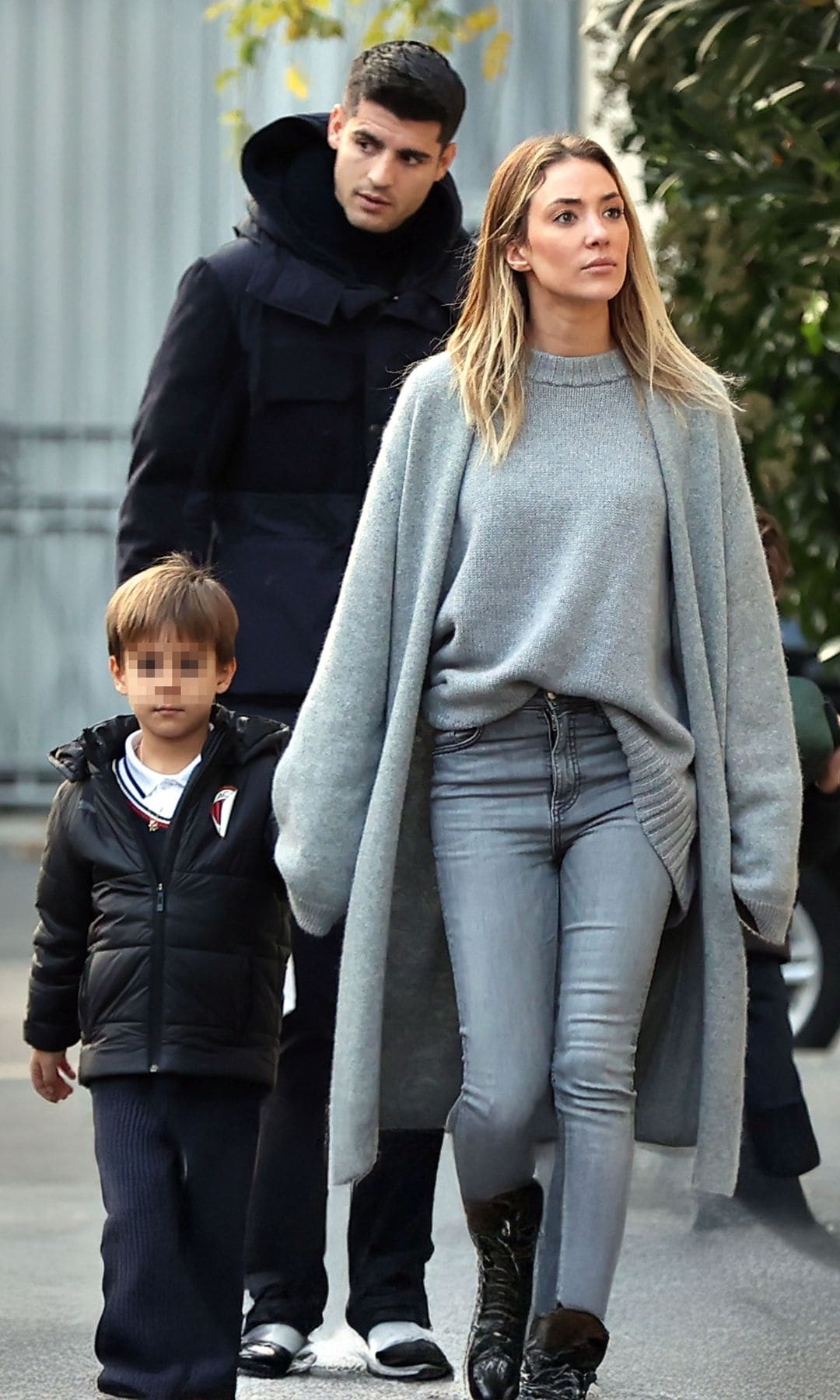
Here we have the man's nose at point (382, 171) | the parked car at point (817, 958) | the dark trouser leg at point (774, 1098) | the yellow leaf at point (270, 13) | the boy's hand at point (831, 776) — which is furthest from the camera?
the yellow leaf at point (270, 13)

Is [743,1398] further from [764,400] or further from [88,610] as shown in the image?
[88,610]

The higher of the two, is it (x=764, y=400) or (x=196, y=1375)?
(x=764, y=400)

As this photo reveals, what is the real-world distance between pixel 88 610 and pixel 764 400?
6886 millimetres

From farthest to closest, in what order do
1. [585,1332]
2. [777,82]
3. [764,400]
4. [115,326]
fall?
[115,326], [764,400], [777,82], [585,1332]

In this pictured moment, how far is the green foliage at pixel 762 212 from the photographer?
541cm

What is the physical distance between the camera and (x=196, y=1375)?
3309mm

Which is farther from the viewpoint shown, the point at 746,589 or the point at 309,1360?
the point at 309,1360

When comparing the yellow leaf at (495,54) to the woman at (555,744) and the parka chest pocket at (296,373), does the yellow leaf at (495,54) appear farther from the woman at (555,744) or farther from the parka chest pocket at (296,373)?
Answer: the woman at (555,744)

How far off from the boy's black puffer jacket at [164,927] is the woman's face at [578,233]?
0.79m

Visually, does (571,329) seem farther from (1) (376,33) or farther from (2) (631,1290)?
(1) (376,33)

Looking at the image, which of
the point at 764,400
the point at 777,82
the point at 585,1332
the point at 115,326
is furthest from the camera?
the point at 115,326

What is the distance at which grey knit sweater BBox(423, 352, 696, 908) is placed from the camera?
3.25 m

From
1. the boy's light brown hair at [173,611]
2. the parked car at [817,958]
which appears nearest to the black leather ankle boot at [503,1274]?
the boy's light brown hair at [173,611]

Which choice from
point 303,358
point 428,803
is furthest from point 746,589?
point 303,358
